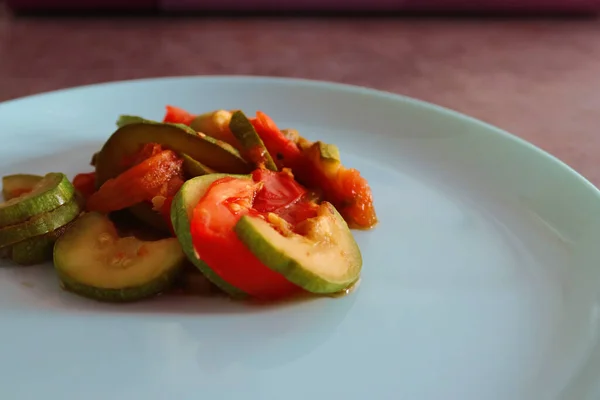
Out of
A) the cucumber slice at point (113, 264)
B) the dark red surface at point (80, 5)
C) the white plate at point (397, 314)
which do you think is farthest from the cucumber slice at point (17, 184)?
the dark red surface at point (80, 5)

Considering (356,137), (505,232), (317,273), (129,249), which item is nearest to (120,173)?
(129,249)

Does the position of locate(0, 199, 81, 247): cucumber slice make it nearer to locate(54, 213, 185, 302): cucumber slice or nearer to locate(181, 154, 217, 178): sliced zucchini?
locate(54, 213, 185, 302): cucumber slice

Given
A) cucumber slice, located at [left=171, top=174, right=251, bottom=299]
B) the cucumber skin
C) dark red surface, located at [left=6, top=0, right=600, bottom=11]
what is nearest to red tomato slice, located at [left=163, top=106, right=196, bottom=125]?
cucumber slice, located at [left=171, top=174, right=251, bottom=299]

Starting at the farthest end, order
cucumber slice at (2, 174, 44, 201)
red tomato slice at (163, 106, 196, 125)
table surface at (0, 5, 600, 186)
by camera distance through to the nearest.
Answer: table surface at (0, 5, 600, 186), red tomato slice at (163, 106, 196, 125), cucumber slice at (2, 174, 44, 201)

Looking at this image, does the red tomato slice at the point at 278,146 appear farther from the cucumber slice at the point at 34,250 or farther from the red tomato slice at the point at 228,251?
the cucumber slice at the point at 34,250

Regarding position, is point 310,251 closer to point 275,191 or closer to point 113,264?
point 275,191

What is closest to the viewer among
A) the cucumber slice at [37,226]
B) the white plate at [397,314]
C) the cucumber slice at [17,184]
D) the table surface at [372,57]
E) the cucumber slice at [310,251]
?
the white plate at [397,314]

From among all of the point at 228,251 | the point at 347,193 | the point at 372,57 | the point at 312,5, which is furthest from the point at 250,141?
the point at 312,5
